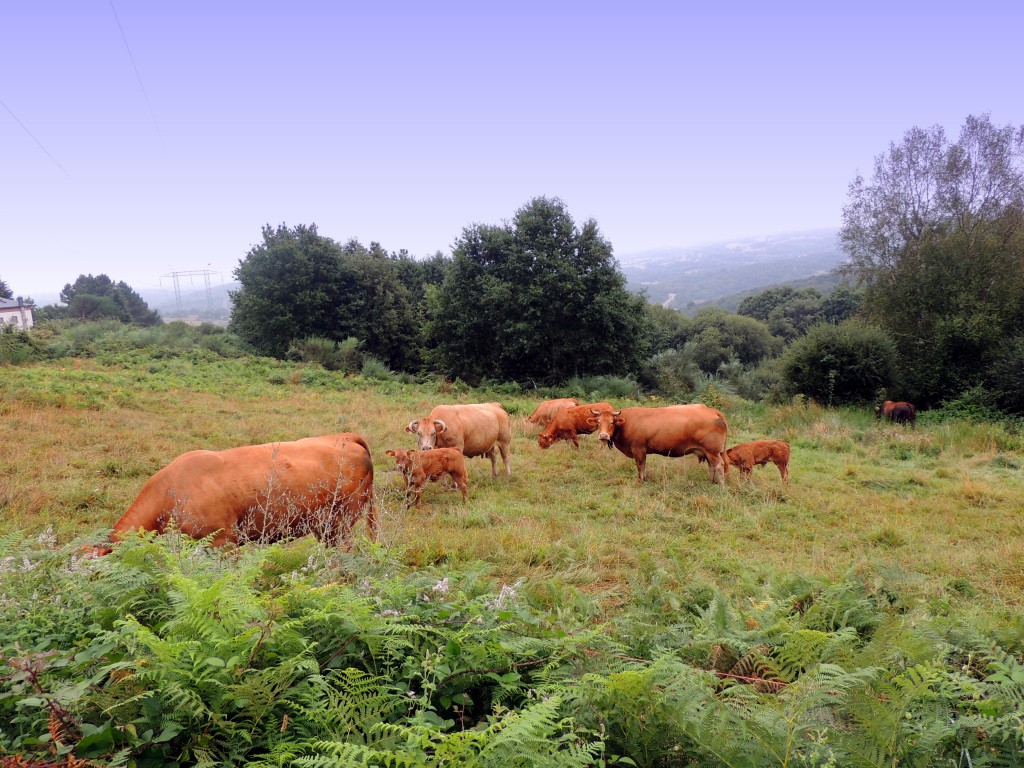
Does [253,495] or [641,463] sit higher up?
[253,495]

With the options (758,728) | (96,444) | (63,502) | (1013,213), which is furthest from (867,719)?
(1013,213)

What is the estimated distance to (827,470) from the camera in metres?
12.0

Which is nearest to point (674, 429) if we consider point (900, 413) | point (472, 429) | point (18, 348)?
point (472, 429)

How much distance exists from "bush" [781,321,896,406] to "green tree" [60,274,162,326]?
197 ft

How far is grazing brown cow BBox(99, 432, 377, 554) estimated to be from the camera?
535cm

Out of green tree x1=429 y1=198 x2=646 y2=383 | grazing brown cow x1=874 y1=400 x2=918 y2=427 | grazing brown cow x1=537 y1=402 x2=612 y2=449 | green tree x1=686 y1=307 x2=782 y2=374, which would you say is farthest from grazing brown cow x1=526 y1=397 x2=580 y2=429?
green tree x1=686 y1=307 x2=782 y2=374

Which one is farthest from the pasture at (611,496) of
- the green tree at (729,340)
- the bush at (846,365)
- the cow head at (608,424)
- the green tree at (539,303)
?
the green tree at (729,340)

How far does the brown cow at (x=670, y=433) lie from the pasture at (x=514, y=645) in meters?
2.61

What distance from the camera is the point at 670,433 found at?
11023 millimetres

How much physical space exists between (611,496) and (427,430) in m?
3.57

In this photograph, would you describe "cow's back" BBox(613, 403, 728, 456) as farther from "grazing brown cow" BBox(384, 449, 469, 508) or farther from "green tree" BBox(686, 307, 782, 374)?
"green tree" BBox(686, 307, 782, 374)

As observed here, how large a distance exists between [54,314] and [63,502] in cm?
6935

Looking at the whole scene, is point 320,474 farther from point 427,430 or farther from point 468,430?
point 468,430

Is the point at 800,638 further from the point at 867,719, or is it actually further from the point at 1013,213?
the point at 1013,213
